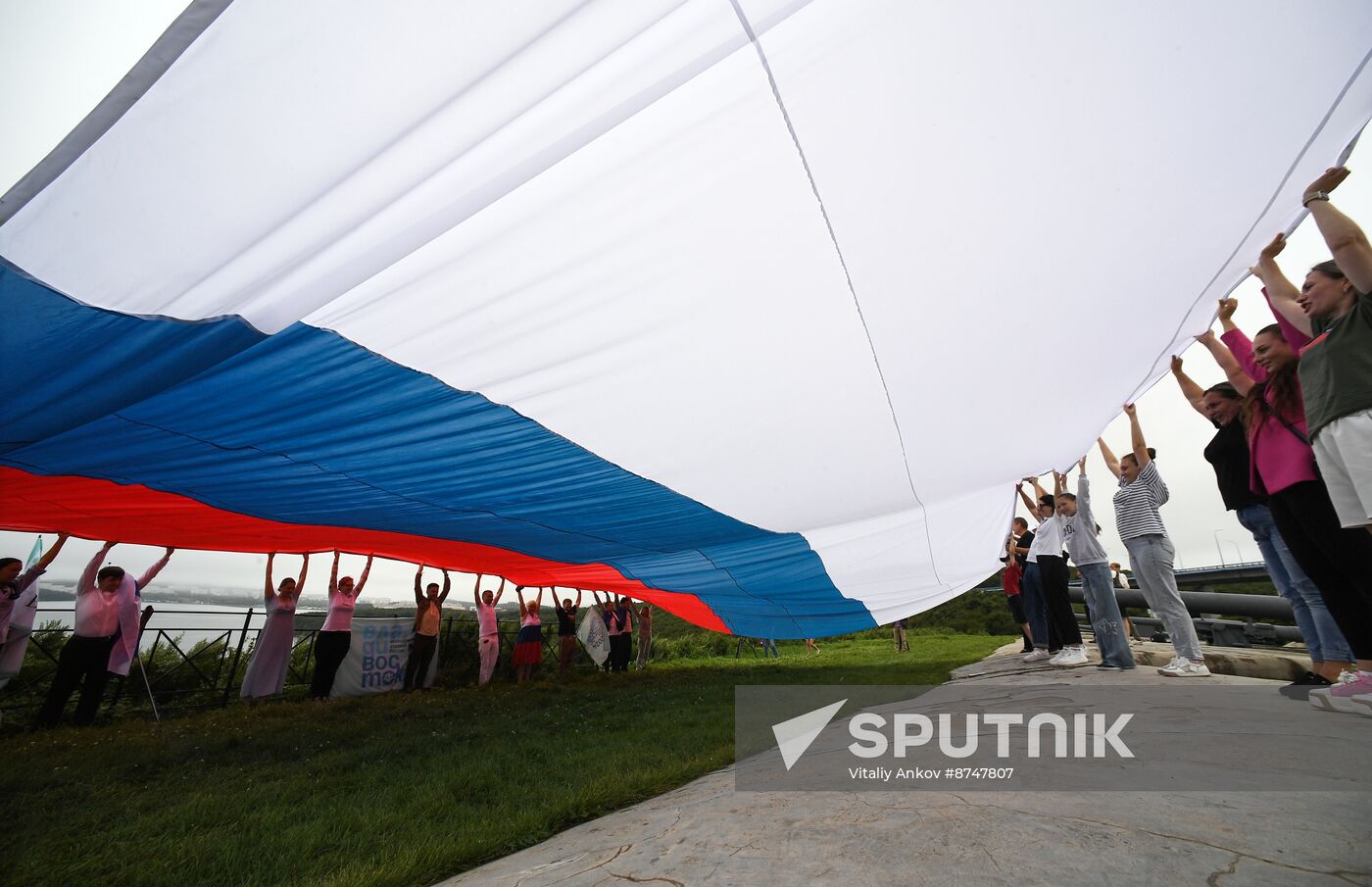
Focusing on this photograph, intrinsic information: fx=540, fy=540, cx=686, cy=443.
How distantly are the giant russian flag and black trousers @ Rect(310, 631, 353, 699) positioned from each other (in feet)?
10.7

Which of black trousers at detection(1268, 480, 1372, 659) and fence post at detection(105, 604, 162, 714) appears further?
fence post at detection(105, 604, 162, 714)

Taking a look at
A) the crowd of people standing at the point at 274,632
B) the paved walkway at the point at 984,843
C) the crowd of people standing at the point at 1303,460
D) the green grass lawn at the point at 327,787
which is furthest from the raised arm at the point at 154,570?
the crowd of people standing at the point at 1303,460

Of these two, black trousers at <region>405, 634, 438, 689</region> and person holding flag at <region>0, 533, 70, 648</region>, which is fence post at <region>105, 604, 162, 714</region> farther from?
black trousers at <region>405, 634, 438, 689</region>

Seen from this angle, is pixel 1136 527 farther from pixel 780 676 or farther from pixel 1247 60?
pixel 780 676

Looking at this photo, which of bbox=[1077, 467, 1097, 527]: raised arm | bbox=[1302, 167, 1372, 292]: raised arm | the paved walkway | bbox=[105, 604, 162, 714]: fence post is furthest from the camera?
bbox=[105, 604, 162, 714]: fence post

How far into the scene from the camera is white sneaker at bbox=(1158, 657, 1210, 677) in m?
2.89

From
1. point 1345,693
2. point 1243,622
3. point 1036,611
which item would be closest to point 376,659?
point 1036,611

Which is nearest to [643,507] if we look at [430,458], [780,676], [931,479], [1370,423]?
[430,458]

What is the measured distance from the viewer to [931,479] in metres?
3.15

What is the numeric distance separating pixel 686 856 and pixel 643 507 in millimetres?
2178

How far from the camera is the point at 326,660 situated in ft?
18.3

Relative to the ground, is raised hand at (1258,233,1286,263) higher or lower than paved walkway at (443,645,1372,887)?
higher

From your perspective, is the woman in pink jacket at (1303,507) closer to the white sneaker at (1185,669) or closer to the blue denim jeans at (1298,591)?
the blue denim jeans at (1298,591)

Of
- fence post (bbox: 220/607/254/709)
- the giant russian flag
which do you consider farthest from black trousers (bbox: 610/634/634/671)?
the giant russian flag
